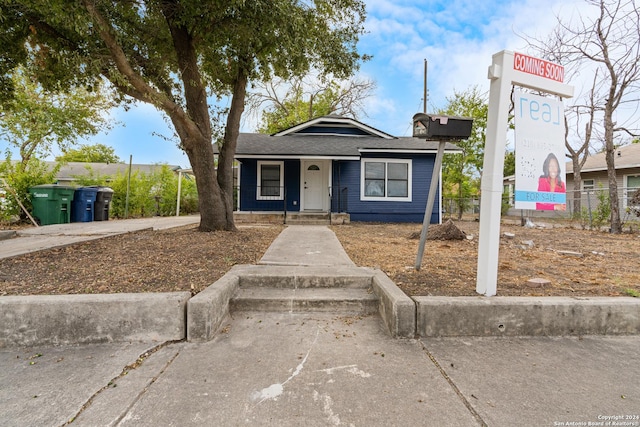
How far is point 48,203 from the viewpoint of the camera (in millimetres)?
9195

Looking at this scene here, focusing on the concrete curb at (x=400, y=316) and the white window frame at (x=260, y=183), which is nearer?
the concrete curb at (x=400, y=316)

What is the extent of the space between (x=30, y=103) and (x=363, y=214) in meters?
15.9

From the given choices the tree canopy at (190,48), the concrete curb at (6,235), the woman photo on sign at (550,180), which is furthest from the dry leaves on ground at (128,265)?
the woman photo on sign at (550,180)

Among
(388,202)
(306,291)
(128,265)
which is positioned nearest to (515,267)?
(306,291)

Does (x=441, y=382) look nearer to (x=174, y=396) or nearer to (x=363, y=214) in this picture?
(x=174, y=396)

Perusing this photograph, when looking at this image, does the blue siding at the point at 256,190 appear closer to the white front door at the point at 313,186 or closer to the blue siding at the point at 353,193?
the blue siding at the point at 353,193

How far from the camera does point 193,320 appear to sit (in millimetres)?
2406

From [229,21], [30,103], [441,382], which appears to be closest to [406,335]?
[441,382]

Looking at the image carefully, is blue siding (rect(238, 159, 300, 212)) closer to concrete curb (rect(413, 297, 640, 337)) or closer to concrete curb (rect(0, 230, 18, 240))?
concrete curb (rect(0, 230, 18, 240))

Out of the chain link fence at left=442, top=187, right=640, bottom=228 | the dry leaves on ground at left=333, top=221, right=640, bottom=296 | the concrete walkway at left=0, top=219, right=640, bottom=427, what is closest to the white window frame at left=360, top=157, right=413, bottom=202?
the chain link fence at left=442, top=187, right=640, bottom=228

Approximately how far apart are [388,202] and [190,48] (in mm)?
8751

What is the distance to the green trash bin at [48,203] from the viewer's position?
9.14 metres

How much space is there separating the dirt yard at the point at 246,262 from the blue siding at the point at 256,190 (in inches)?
235

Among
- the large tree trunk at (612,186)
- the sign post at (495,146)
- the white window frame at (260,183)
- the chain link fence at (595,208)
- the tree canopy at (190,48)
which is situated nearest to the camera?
the sign post at (495,146)
